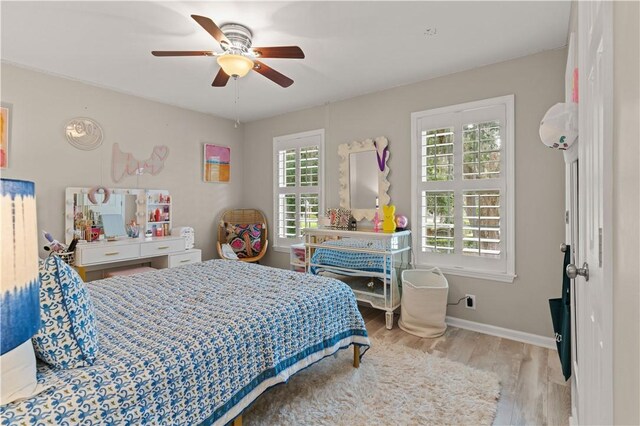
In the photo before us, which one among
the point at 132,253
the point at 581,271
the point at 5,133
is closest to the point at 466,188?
the point at 581,271

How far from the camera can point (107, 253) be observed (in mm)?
3373

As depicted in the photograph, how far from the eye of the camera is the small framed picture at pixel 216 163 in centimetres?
464

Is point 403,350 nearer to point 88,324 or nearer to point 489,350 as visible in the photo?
point 489,350

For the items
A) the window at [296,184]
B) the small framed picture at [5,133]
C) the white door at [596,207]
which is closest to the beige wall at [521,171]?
the window at [296,184]

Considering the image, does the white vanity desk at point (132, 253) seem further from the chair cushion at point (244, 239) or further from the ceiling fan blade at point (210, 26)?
the ceiling fan blade at point (210, 26)

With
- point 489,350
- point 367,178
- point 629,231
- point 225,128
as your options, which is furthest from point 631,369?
point 225,128

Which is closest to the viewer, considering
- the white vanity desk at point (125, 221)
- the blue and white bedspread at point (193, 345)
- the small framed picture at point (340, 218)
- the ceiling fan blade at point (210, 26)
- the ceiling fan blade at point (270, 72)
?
the blue and white bedspread at point (193, 345)

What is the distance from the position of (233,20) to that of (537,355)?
11.4 ft

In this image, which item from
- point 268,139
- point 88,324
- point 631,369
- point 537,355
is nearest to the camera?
point 631,369

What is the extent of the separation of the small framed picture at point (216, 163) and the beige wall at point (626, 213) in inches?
181

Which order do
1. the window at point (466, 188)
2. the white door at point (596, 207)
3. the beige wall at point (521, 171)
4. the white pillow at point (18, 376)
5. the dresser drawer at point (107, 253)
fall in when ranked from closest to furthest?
the white door at point (596, 207) < the white pillow at point (18, 376) < the beige wall at point (521, 171) < the window at point (466, 188) < the dresser drawer at point (107, 253)

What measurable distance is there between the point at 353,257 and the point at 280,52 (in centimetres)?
210

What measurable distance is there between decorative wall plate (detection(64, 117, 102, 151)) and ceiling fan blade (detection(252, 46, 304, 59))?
2442 millimetres

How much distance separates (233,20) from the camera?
7.47 feet
